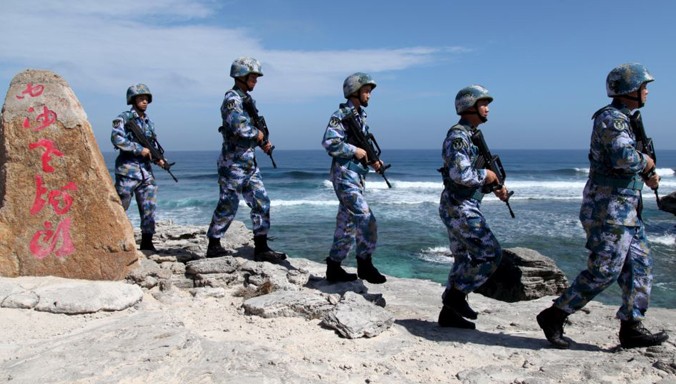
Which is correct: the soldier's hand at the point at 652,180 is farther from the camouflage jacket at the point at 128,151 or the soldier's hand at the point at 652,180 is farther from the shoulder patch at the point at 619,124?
the camouflage jacket at the point at 128,151

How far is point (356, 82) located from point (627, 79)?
2.43 metres

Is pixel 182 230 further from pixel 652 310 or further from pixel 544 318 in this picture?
pixel 652 310

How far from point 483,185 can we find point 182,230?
594cm

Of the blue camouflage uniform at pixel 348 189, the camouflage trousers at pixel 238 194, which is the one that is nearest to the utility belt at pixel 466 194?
the blue camouflage uniform at pixel 348 189

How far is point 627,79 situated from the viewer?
4.18 m

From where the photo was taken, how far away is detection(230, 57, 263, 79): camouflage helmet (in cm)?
597

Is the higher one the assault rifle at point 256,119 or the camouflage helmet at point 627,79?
the camouflage helmet at point 627,79

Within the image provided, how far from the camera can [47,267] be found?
5.21m

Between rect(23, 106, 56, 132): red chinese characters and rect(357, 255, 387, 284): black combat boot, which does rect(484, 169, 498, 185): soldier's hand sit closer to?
rect(357, 255, 387, 284): black combat boot

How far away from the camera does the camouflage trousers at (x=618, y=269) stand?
411cm

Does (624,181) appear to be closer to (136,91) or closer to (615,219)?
(615,219)

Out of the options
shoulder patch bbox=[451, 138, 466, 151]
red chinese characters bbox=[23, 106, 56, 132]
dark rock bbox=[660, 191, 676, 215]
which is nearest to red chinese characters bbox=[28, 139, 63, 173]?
red chinese characters bbox=[23, 106, 56, 132]

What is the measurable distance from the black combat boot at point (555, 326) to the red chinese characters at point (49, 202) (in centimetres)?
438

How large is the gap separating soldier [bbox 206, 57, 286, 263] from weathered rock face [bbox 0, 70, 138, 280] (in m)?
1.17
